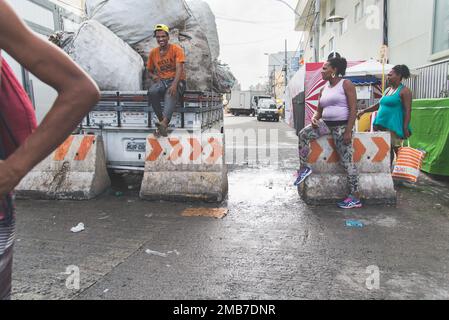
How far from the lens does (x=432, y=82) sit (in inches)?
339

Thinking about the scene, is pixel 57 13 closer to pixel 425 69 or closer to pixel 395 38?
pixel 425 69

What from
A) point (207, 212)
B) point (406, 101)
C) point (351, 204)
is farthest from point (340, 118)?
point (207, 212)

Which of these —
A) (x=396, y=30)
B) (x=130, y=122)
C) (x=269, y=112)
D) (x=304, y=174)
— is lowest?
(x=304, y=174)

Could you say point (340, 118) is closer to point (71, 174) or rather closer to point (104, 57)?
point (104, 57)

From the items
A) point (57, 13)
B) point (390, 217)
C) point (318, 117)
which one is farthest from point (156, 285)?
point (57, 13)

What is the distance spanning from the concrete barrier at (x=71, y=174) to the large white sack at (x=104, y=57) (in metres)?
0.94

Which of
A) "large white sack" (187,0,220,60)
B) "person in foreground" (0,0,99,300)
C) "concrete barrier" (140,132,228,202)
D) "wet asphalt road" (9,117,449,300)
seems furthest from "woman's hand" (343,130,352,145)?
"person in foreground" (0,0,99,300)

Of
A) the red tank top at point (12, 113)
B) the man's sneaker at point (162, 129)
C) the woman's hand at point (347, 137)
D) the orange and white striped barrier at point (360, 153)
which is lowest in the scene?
the orange and white striped barrier at point (360, 153)

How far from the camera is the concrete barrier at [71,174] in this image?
5840 mm

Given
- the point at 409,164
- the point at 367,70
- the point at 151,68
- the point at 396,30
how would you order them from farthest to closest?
the point at 396,30, the point at 367,70, the point at 409,164, the point at 151,68

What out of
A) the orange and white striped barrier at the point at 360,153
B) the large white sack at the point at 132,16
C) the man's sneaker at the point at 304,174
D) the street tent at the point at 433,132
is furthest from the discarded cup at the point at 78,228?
the street tent at the point at 433,132

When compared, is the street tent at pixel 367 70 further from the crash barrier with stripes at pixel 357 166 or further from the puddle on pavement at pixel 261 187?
the crash barrier with stripes at pixel 357 166

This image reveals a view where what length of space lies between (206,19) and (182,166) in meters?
4.06

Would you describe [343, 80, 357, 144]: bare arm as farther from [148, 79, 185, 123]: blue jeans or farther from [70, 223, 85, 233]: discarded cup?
[70, 223, 85, 233]: discarded cup
